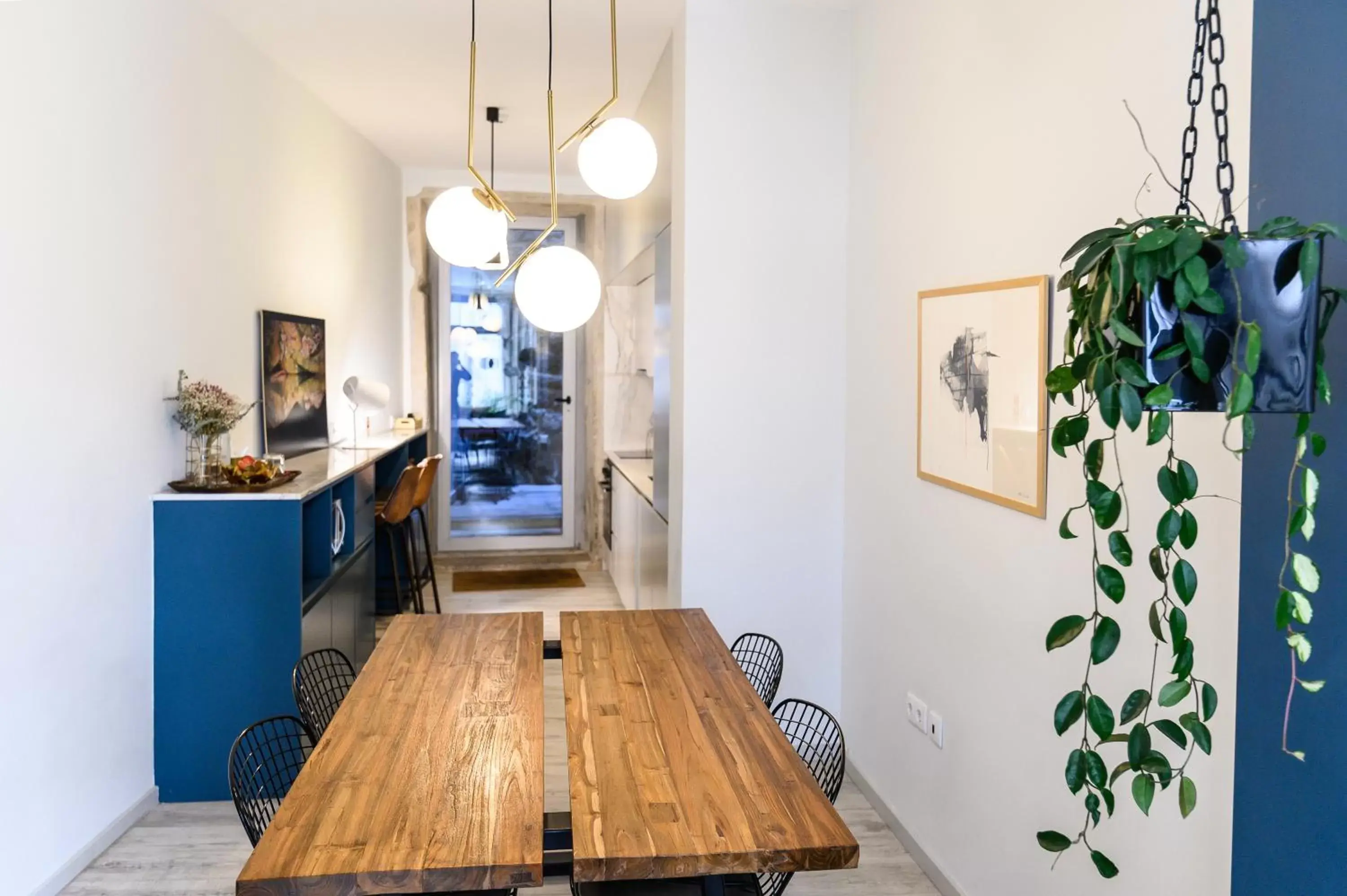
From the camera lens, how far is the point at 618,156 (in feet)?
8.19

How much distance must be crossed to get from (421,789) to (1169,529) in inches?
53.5

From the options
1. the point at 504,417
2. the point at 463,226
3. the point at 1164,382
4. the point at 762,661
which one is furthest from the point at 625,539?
the point at 1164,382

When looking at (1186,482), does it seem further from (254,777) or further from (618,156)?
(254,777)

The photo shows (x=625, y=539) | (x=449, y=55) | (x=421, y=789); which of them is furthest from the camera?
(x=625, y=539)

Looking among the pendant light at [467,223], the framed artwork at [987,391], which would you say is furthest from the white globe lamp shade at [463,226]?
the framed artwork at [987,391]

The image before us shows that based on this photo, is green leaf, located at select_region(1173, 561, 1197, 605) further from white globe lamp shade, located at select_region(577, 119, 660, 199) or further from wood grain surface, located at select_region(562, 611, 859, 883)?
white globe lamp shade, located at select_region(577, 119, 660, 199)

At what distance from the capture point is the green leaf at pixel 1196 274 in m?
1.30

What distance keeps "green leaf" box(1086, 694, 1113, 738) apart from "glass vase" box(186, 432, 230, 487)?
10.1 feet

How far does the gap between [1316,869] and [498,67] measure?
4.36 metres

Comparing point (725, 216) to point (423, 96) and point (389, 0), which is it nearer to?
point (389, 0)

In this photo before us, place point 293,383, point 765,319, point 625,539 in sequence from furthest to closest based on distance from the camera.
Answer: point 625,539 → point 293,383 → point 765,319

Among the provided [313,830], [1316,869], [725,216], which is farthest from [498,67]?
[1316,869]

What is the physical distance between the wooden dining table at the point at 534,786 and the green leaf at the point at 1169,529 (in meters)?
0.75

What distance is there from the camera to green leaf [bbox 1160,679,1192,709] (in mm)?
1418
